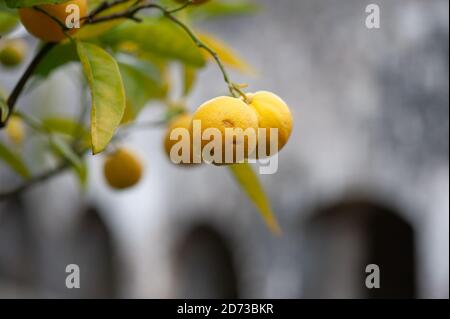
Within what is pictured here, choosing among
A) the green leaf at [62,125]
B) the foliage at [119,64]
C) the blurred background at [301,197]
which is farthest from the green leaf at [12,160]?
the blurred background at [301,197]

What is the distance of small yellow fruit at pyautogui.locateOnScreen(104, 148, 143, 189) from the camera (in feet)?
2.63

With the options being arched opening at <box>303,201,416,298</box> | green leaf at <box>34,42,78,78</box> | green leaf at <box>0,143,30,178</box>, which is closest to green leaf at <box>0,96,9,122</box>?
green leaf at <box>34,42,78,78</box>

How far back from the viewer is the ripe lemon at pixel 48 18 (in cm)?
52

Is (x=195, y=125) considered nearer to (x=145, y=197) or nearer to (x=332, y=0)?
(x=332, y=0)

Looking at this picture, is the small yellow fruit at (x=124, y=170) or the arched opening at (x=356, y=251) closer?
the small yellow fruit at (x=124, y=170)

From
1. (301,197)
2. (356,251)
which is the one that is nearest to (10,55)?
(301,197)

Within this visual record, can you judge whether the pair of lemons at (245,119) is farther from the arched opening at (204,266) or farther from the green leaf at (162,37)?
the arched opening at (204,266)

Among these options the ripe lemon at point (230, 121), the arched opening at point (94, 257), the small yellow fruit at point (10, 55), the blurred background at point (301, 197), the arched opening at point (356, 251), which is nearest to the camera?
the ripe lemon at point (230, 121)

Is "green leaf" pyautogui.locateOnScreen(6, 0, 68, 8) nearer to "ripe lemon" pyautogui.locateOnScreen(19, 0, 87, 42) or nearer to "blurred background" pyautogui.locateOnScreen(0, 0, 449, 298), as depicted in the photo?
"ripe lemon" pyautogui.locateOnScreen(19, 0, 87, 42)

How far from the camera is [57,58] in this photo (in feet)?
2.23

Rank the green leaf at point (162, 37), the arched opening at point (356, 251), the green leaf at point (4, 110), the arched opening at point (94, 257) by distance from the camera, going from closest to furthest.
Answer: the green leaf at point (4, 110) < the green leaf at point (162, 37) < the arched opening at point (356, 251) < the arched opening at point (94, 257)

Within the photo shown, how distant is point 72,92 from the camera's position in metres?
4.20

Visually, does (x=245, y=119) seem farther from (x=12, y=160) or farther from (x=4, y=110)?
(x=12, y=160)
